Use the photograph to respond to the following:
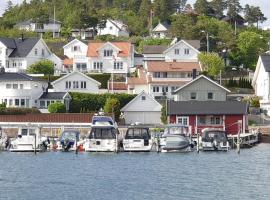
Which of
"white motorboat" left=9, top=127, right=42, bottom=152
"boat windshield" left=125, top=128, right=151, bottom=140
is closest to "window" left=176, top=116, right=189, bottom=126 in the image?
"boat windshield" left=125, top=128, right=151, bottom=140

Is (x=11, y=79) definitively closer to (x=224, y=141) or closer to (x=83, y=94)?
(x=83, y=94)

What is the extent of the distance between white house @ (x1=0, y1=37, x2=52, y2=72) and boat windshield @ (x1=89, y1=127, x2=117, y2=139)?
4354 cm

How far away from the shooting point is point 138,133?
226 feet

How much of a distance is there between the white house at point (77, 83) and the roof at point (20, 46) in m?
15.6

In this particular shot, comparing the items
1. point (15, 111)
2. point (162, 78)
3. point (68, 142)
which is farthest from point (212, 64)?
point (68, 142)

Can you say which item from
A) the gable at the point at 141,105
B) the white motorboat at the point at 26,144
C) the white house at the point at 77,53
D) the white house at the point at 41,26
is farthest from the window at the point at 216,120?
the white house at the point at 41,26

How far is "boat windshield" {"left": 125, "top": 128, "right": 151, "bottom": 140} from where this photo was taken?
222ft

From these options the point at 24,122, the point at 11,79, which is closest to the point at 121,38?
the point at 11,79

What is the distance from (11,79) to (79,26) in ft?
143

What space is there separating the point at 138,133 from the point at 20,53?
148 feet

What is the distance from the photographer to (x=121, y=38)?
438 ft

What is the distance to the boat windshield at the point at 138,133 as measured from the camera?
6781 cm

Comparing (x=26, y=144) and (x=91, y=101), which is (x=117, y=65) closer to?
(x=91, y=101)

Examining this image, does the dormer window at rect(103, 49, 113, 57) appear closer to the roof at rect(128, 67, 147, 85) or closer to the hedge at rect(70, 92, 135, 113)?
the roof at rect(128, 67, 147, 85)
